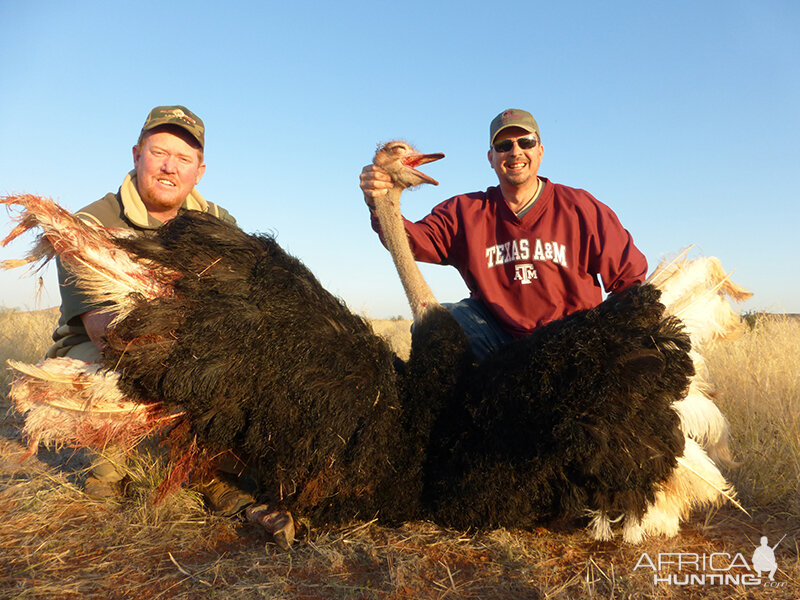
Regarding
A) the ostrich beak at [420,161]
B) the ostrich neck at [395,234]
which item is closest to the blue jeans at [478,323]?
the ostrich neck at [395,234]

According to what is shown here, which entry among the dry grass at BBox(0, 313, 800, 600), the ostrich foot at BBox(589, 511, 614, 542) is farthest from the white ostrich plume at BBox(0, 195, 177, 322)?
the ostrich foot at BBox(589, 511, 614, 542)

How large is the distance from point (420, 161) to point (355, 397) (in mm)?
1599

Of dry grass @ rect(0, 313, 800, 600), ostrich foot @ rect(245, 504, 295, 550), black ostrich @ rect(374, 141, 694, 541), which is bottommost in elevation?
dry grass @ rect(0, 313, 800, 600)

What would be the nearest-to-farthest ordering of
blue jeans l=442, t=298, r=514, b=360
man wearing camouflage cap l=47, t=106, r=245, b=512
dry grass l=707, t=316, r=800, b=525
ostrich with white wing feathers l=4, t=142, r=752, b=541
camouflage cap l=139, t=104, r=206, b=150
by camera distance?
ostrich with white wing feathers l=4, t=142, r=752, b=541
dry grass l=707, t=316, r=800, b=525
man wearing camouflage cap l=47, t=106, r=245, b=512
camouflage cap l=139, t=104, r=206, b=150
blue jeans l=442, t=298, r=514, b=360

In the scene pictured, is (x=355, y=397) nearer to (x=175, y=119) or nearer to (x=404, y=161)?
(x=404, y=161)

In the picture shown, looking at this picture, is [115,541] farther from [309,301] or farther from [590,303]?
[590,303]

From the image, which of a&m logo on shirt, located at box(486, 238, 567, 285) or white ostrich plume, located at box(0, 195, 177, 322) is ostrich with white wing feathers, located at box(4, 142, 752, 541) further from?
a&m logo on shirt, located at box(486, 238, 567, 285)

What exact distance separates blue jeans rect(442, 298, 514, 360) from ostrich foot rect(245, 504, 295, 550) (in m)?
1.93

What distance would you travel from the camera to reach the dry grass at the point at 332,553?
7.22 feet

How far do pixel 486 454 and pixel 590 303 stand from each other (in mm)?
2262

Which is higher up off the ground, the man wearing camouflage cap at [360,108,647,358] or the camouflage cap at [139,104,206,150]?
the camouflage cap at [139,104,206,150]

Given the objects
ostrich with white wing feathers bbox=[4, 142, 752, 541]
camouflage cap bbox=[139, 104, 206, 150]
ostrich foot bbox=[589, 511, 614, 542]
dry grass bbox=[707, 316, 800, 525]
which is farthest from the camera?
camouflage cap bbox=[139, 104, 206, 150]

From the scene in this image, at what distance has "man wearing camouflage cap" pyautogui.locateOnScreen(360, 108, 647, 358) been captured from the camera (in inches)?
169

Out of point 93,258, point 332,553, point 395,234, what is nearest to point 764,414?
point 395,234
